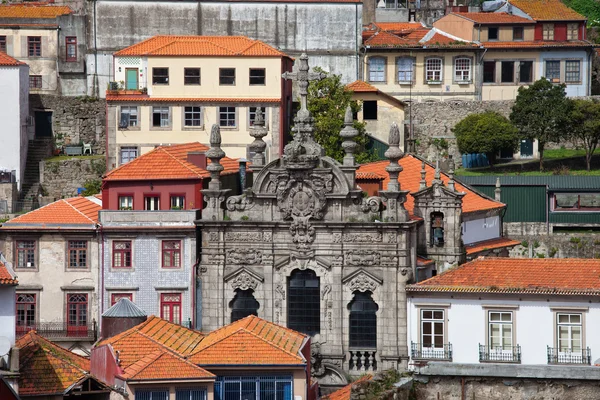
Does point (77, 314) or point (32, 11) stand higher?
point (32, 11)

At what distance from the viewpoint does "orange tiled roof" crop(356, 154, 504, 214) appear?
86312mm

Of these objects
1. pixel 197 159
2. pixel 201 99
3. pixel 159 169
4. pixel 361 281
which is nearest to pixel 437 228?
pixel 361 281

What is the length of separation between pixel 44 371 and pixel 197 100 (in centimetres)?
3757

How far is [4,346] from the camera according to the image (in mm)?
60000

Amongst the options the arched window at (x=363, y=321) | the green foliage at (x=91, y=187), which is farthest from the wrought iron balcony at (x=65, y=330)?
the green foliage at (x=91, y=187)

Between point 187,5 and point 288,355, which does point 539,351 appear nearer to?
point 288,355

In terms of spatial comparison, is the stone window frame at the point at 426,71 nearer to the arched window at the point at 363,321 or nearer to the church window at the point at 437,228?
the church window at the point at 437,228

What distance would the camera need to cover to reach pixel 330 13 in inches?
4323

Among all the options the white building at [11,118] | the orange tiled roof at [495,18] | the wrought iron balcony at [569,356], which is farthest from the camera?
the orange tiled roof at [495,18]

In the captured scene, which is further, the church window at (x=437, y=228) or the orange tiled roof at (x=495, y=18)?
the orange tiled roof at (x=495, y=18)

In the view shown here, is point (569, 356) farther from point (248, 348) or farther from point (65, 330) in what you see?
point (65, 330)

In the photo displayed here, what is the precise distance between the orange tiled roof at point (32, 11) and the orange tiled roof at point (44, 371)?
47.4m

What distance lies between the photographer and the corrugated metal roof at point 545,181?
326 ft

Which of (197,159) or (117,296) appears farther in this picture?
(197,159)
